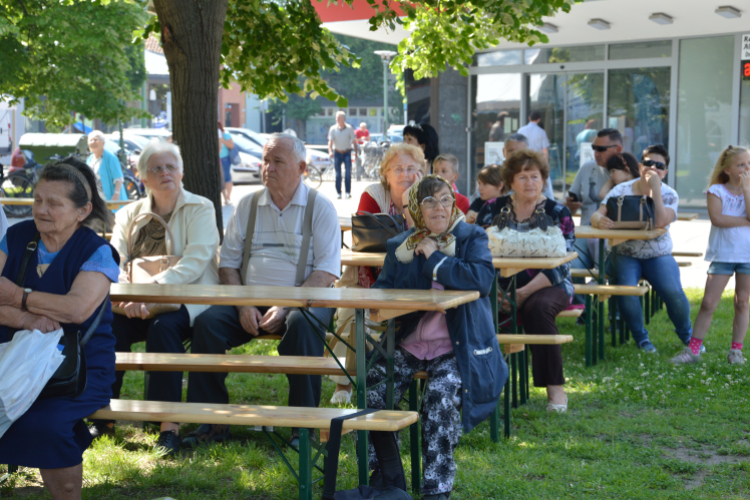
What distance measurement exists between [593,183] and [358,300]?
4.81 metres

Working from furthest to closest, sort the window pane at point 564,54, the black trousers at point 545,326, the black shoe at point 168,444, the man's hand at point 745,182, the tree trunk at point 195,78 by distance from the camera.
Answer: the window pane at point 564,54, the man's hand at point 745,182, the tree trunk at point 195,78, the black trousers at point 545,326, the black shoe at point 168,444

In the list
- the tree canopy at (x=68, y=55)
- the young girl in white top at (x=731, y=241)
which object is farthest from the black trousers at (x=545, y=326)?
the tree canopy at (x=68, y=55)

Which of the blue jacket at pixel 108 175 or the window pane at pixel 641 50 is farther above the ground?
the window pane at pixel 641 50

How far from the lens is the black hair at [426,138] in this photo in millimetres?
7289

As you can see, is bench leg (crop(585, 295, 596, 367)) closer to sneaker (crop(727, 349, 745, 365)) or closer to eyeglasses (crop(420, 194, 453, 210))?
sneaker (crop(727, 349, 745, 365))

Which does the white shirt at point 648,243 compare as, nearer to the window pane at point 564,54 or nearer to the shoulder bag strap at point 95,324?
the shoulder bag strap at point 95,324

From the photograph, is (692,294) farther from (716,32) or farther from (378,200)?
(716,32)

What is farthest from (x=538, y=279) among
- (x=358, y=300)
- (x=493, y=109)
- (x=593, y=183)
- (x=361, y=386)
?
(x=493, y=109)

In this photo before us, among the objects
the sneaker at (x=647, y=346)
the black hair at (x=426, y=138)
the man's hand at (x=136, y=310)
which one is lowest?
the sneaker at (x=647, y=346)

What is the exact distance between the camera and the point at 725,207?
6.07m

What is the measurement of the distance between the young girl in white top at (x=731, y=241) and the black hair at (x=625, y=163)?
976 millimetres

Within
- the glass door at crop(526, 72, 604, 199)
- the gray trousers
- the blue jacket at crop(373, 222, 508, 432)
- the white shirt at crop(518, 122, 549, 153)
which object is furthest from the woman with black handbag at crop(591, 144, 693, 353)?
the glass door at crop(526, 72, 604, 199)

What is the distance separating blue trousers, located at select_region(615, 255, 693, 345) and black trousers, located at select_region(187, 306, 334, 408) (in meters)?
3.06

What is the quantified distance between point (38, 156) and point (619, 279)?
1884 cm
